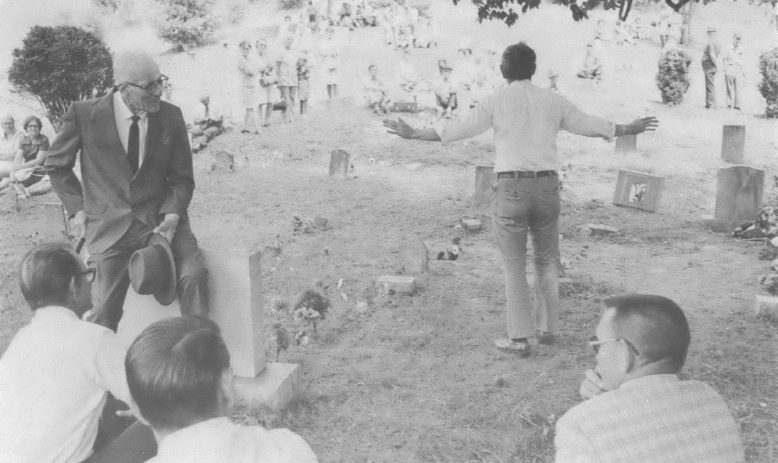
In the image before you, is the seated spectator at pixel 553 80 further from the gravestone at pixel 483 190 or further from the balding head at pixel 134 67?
A: the balding head at pixel 134 67

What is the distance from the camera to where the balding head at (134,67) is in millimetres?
3504

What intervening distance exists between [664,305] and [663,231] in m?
6.75

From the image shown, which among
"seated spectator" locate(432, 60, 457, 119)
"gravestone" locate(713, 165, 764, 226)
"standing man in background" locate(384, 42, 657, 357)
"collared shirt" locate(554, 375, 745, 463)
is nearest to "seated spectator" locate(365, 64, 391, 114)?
"seated spectator" locate(432, 60, 457, 119)

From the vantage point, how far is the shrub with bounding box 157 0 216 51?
10508mm

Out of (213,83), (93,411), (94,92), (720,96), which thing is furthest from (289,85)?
(93,411)

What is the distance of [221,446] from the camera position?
1.65 meters

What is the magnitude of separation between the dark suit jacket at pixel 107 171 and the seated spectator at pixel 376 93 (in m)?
10.5

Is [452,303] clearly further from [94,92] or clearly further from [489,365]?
[94,92]

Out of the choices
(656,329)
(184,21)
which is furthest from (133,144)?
(184,21)

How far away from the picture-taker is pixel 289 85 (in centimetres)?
1348

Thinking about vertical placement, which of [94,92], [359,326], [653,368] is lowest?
[359,326]

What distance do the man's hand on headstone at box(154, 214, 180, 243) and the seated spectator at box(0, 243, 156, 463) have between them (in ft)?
3.75

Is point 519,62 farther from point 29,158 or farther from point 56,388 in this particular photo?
point 29,158

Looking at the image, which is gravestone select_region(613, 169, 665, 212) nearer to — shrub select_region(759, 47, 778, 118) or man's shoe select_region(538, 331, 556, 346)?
man's shoe select_region(538, 331, 556, 346)
